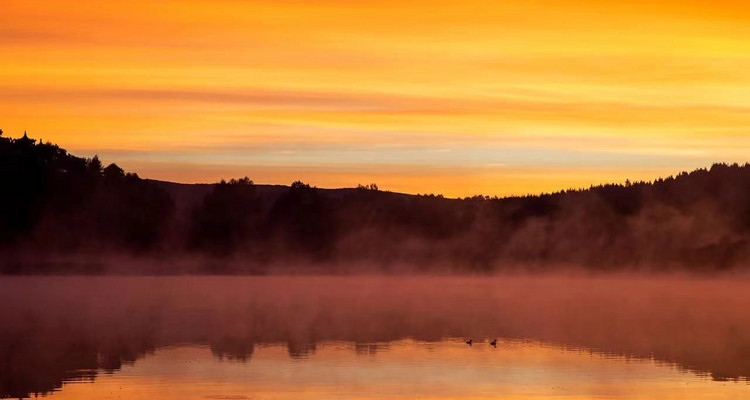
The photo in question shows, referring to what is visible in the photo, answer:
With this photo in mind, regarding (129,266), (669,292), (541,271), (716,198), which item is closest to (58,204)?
(129,266)

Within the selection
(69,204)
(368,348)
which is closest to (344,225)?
(69,204)

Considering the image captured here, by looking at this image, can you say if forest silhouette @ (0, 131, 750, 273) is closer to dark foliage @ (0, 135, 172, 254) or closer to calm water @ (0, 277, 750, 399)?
dark foliage @ (0, 135, 172, 254)

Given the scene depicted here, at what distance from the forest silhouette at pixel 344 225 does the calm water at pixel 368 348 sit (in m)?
48.3

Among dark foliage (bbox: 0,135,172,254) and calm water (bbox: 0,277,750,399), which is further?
dark foliage (bbox: 0,135,172,254)

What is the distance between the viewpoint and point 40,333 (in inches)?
1734

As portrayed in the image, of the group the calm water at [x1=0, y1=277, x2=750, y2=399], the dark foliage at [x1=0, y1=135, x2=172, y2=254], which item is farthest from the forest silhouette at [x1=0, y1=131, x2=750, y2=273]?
the calm water at [x1=0, y1=277, x2=750, y2=399]

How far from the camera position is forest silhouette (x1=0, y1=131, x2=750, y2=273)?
113 meters

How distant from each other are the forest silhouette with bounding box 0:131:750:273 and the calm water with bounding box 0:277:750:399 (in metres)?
48.3

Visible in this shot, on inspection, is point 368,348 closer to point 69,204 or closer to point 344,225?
point 69,204

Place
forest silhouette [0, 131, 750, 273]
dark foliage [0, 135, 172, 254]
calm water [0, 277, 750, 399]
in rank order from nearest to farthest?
calm water [0, 277, 750, 399] < dark foliage [0, 135, 172, 254] < forest silhouette [0, 131, 750, 273]

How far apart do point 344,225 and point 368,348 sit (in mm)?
103739

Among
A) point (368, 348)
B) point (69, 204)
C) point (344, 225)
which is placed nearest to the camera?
point (368, 348)

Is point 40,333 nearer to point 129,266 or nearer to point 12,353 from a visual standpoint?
point 12,353

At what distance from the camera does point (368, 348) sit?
38688mm
